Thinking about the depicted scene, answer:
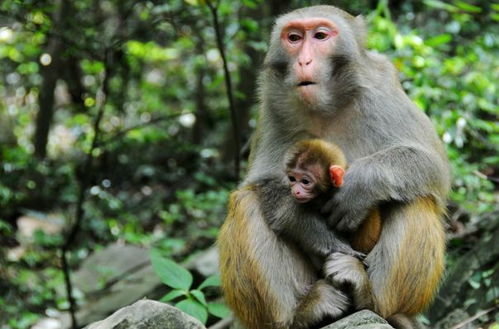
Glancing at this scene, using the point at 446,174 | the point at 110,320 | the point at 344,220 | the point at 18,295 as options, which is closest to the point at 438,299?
the point at 446,174

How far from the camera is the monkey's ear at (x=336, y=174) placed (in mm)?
4059

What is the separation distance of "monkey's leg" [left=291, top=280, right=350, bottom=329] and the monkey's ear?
584mm

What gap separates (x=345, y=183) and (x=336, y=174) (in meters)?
0.13

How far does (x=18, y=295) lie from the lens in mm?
7527

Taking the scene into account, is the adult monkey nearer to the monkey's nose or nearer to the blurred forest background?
the monkey's nose

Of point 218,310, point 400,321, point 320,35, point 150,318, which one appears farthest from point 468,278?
point 150,318

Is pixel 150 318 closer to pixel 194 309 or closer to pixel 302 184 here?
pixel 194 309

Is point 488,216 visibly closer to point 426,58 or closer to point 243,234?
point 426,58

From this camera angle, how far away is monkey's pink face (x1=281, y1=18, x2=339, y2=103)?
14.1ft

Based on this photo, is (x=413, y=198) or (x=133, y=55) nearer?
(x=413, y=198)

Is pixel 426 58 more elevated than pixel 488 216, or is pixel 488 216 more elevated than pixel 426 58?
pixel 426 58

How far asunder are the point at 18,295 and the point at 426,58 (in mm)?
4916

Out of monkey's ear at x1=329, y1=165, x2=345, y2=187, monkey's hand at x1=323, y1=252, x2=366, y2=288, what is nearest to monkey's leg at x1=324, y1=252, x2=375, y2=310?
monkey's hand at x1=323, y1=252, x2=366, y2=288

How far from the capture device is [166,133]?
40.3ft
